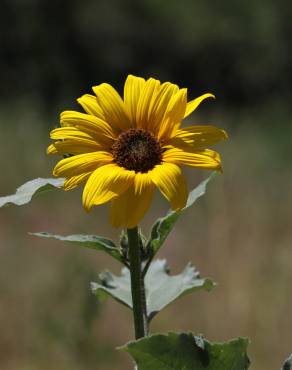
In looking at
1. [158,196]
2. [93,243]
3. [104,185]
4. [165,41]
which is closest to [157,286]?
[93,243]

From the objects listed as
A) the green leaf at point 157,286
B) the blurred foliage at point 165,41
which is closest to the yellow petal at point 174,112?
the green leaf at point 157,286

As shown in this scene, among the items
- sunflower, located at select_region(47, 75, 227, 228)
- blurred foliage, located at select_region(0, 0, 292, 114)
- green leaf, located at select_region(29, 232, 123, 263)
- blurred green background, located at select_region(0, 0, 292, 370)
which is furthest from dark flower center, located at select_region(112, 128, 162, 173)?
blurred foliage, located at select_region(0, 0, 292, 114)

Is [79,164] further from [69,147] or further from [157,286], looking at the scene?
[157,286]

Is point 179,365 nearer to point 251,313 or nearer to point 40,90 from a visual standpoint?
point 251,313

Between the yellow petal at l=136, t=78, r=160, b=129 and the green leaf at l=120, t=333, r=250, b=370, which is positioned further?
the yellow petal at l=136, t=78, r=160, b=129

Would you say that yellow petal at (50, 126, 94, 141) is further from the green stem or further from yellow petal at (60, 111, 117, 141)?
the green stem

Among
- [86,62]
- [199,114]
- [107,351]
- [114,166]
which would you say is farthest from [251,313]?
[86,62]
